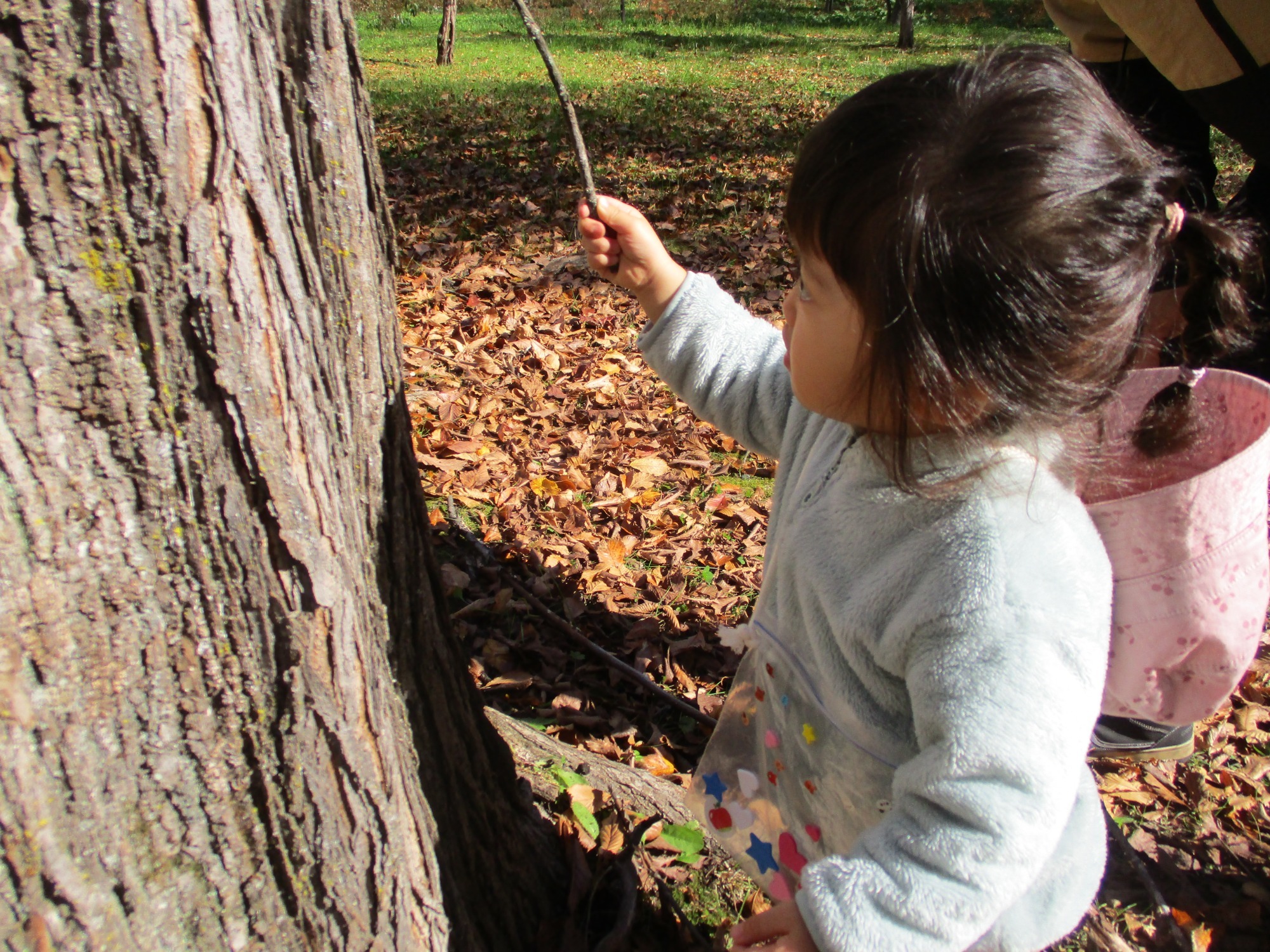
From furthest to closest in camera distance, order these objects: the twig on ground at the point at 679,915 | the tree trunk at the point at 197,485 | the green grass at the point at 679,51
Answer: the green grass at the point at 679,51 → the twig on ground at the point at 679,915 → the tree trunk at the point at 197,485

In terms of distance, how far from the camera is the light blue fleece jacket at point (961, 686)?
118cm

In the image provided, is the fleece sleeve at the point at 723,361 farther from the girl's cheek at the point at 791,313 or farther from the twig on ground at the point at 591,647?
the twig on ground at the point at 591,647

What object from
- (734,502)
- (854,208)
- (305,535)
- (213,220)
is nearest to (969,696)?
(854,208)

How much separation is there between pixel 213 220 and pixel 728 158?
8.97 meters

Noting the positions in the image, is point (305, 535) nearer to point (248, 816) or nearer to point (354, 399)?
point (354, 399)

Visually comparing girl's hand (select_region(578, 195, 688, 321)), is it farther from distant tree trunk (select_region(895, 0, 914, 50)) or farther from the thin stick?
distant tree trunk (select_region(895, 0, 914, 50))

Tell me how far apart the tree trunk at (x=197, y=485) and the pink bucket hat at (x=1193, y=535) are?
109 cm

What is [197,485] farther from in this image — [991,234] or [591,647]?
[591,647]

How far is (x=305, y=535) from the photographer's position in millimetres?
1178

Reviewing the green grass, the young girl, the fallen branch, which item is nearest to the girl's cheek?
the young girl

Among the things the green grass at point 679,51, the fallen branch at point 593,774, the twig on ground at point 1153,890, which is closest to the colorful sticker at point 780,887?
the fallen branch at point 593,774

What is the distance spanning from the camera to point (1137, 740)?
252 centimetres

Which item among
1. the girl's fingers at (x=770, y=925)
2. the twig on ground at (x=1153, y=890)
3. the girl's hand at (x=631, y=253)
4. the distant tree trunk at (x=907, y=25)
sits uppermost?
the distant tree trunk at (x=907, y=25)

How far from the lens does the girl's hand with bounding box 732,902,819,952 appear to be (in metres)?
1.32
